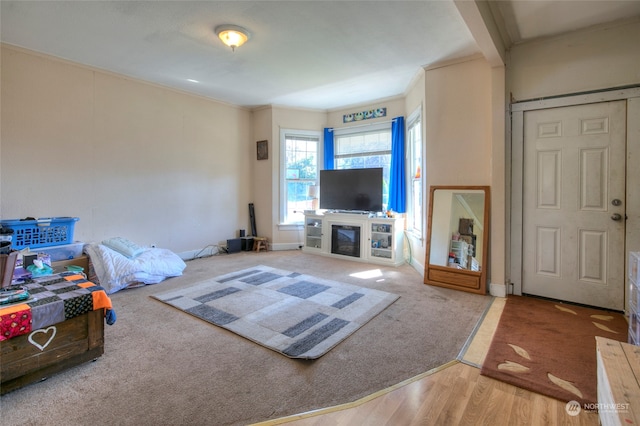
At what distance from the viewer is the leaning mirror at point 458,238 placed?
3217 millimetres

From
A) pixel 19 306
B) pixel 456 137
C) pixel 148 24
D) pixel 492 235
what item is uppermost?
pixel 148 24

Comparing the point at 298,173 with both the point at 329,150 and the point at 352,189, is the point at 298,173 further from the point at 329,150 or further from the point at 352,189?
the point at 352,189

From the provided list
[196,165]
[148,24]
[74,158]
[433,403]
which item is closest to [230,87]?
[196,165]

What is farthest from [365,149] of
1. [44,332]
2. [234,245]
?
[44,332]

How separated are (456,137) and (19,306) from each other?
157 inches

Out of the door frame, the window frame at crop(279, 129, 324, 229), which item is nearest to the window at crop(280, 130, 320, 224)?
the window frame at crop(279, 129, 324, 229)

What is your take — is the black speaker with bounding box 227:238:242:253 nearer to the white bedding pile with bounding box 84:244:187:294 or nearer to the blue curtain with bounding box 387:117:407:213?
the white bedding pile with bounding box 84:244:187:294

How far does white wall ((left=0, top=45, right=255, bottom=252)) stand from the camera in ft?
10.6

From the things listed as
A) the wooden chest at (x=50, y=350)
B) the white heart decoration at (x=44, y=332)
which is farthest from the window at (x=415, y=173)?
the white heart decoration at (x=44, y=332)

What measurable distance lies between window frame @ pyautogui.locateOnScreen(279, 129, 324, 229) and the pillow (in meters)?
2.45

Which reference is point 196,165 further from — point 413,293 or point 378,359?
point 378,359

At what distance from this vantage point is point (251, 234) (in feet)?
18.9

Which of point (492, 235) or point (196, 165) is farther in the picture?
point (196, 165)

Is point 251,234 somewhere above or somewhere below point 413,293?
above
